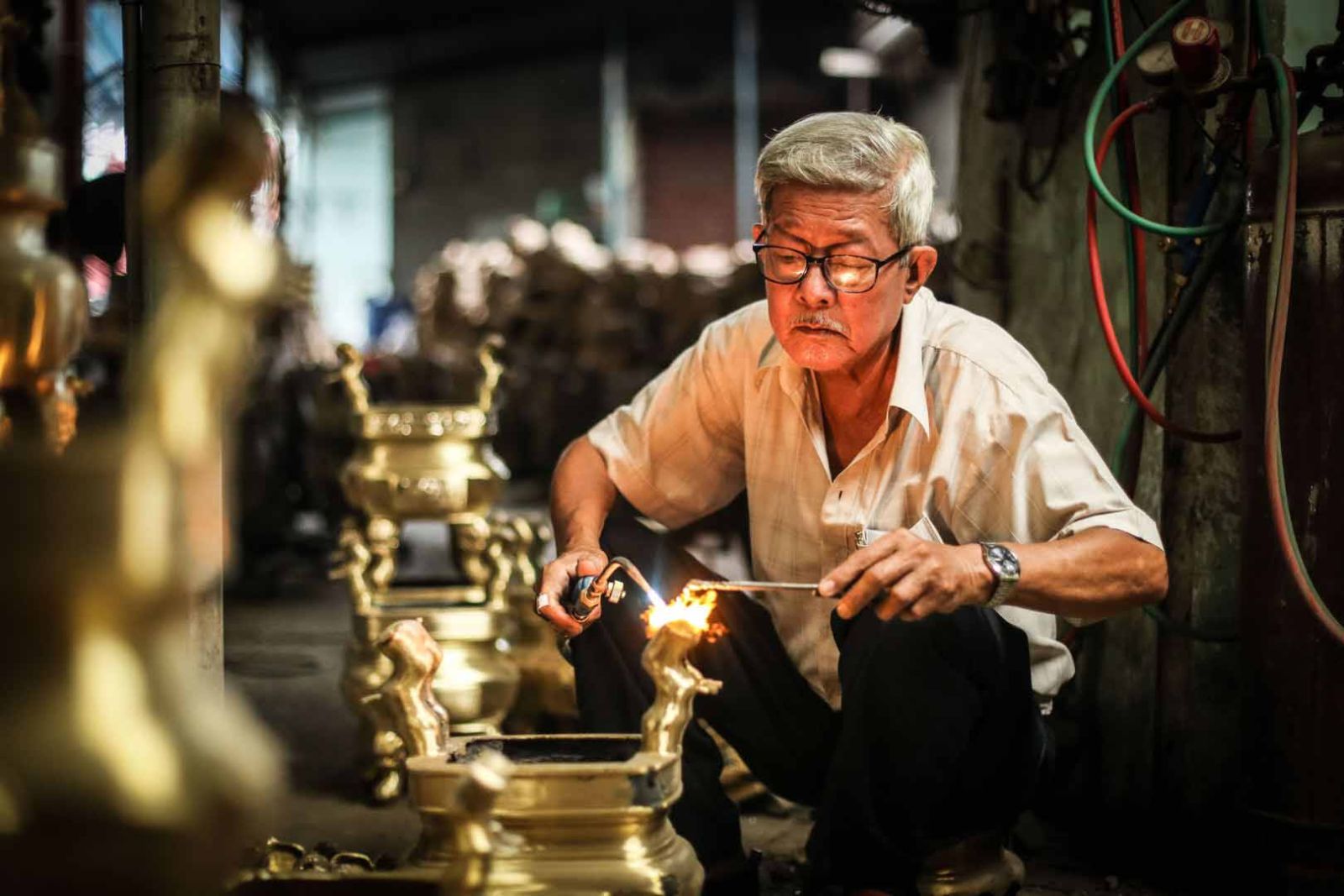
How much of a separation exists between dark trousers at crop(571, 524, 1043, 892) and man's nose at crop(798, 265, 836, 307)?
1.83 ft

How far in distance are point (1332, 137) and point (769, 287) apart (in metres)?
1.02

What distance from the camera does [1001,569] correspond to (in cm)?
231

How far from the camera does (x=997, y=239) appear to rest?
13.9 ft

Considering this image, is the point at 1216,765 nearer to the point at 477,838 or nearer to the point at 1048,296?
the point at 1048,296

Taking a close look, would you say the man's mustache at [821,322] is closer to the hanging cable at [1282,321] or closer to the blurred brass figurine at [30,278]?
the hanging cable at [1282,321]

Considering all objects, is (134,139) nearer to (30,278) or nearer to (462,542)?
(30,278)

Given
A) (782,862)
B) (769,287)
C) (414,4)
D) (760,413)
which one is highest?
(414,4)

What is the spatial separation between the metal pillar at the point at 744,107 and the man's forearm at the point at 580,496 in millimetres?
16636

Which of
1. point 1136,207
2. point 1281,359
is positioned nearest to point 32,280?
point 1281,359

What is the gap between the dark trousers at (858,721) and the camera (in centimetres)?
240

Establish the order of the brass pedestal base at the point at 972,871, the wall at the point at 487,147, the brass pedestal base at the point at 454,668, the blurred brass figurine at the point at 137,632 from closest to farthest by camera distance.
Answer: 1. the blurred brass figurine at the point at 137,632
2. the brass pedestal base at the point at 972,871
3. the brass pedestal base at the point at 454,668
4. the wall at the point at 487,147

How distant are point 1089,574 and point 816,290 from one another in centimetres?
68

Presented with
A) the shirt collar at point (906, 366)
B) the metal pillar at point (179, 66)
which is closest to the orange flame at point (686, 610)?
the shirt collar at point (906, 366)

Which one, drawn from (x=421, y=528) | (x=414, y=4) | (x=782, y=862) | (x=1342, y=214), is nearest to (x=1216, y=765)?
(x=782, y=862)
